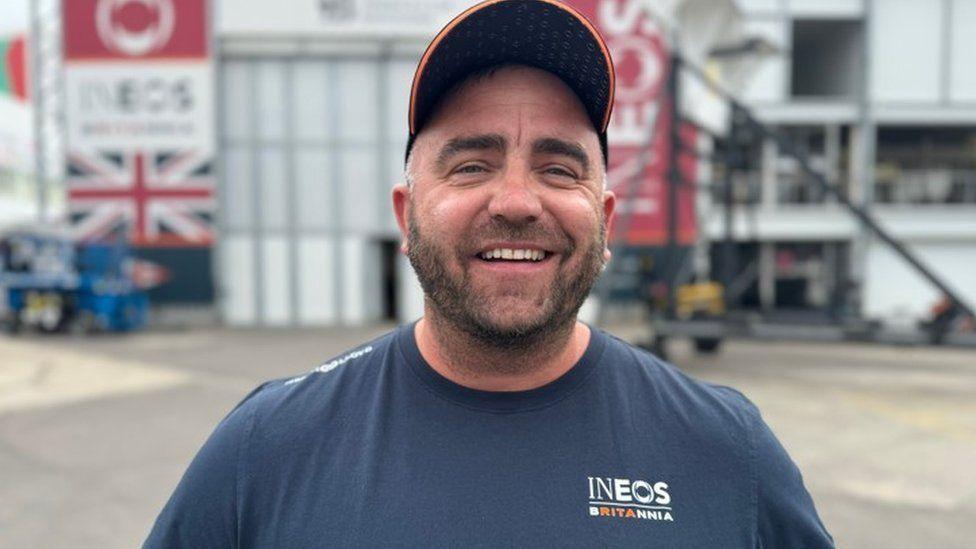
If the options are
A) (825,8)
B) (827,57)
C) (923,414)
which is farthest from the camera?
(827,57)

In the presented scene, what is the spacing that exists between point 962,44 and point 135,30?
2070 centimetres

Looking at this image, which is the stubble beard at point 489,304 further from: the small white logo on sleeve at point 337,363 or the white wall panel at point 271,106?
the white wall panel at point 271,106

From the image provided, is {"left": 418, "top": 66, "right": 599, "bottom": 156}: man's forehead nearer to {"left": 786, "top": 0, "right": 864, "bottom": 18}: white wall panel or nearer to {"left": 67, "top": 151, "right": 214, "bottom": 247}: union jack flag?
{"left": 67, "top": 151, "right": 214, "bottom": 247}: union jack flag

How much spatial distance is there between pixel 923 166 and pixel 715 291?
12.6 m

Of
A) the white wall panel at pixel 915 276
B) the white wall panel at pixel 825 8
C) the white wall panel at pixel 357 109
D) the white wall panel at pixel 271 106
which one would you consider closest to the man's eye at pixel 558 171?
the white wall panel at pixel 357 109

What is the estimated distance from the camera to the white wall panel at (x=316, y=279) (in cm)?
1653

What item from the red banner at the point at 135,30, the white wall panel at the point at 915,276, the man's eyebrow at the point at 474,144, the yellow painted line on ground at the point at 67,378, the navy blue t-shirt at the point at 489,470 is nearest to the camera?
the navy blue t-shirt at the point at 489,470

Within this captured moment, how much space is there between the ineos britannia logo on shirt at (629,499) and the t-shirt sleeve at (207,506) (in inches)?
26.0

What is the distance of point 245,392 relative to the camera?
8438 millimetres

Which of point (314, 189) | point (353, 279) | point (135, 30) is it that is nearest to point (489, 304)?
point (353, 279)

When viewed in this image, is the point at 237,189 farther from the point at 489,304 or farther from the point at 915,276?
the point at 915,276

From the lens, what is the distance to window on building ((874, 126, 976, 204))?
20.0 m

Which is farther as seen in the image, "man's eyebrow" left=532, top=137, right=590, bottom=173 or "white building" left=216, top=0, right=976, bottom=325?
"white building" left=216, top=0, right=976, bottom=325

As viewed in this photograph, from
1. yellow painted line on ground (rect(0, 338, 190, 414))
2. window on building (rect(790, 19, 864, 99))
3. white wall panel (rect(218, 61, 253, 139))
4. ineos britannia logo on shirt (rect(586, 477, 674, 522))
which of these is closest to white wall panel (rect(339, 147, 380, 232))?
white wall panel (rect(218, 61, 253, 139))
